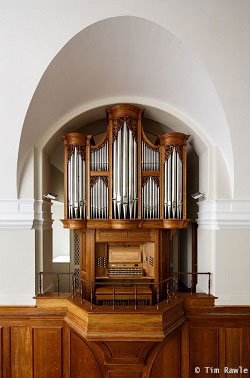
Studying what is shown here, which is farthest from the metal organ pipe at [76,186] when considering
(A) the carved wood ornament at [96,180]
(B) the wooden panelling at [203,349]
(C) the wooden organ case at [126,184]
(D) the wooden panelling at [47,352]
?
(B) the wooden panelling at [203,349]

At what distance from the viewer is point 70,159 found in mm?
5039

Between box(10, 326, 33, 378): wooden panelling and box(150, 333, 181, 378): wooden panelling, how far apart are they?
2066mm

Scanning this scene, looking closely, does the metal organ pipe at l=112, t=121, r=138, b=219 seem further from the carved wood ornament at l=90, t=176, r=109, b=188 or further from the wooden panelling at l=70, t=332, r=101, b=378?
the wooden panelling at l=70, t=332, r=101, b=378

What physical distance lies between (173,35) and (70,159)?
98.5 inches

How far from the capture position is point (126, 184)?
4.90 m

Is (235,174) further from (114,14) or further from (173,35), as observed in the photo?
(114,14)

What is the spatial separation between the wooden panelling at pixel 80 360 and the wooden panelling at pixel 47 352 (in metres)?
0.20

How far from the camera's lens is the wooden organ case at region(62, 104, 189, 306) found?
491 cm

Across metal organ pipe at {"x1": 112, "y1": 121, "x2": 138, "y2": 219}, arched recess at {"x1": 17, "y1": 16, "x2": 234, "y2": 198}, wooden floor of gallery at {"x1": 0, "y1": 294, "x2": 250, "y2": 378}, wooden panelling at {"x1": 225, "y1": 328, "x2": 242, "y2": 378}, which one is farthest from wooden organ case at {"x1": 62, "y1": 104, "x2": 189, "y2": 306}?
wooden panelling at {"x1": 225, "y1": 328, "x2": 242, "y2": 378}

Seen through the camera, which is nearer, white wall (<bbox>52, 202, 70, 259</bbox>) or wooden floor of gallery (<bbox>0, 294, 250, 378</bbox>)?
wooden floor of gallery (<bbox>0, 294, 250, 378</bbox>)

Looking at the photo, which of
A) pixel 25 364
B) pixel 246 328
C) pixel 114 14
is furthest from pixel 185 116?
pixel 25 364

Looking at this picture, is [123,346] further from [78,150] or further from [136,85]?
[136,85]

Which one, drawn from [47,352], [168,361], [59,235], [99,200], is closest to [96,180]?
[99,200]

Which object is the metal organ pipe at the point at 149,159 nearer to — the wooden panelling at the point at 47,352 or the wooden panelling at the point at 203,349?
the wooden panelling at the point at 203,349
